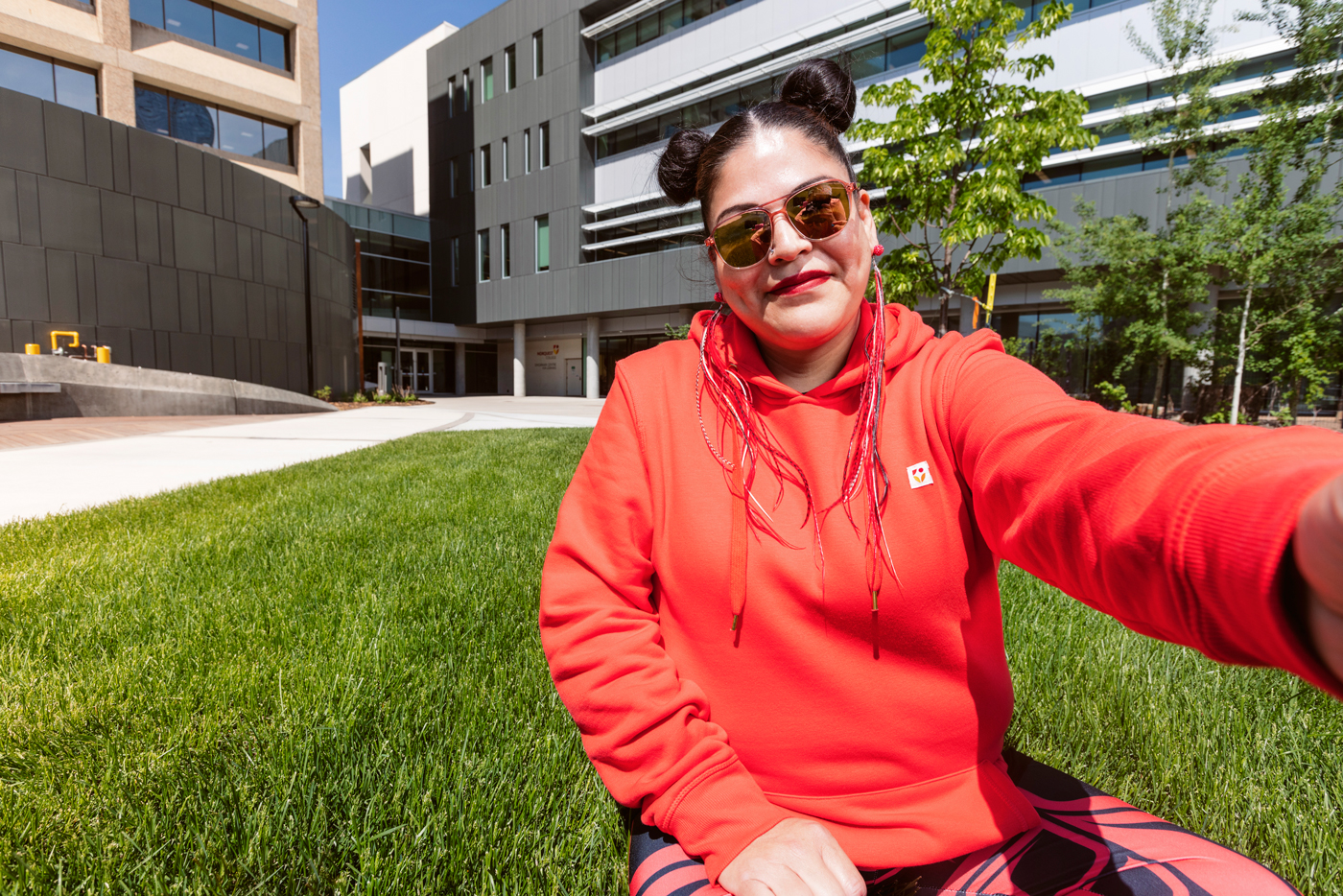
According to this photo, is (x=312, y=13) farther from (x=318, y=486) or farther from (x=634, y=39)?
(x=318, y=486)

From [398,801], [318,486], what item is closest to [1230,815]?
[398,801]

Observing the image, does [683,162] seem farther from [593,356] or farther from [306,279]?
[593,356]

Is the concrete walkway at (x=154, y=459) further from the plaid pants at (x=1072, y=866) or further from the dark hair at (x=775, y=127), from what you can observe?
the plaid pants at (x=1072, y=866)

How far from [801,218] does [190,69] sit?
3011 cm

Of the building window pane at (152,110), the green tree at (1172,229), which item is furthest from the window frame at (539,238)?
the green tree at (1172,229)

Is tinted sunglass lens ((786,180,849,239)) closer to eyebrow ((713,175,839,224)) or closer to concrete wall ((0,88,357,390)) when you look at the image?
eyebrow ((713,175,839,224))

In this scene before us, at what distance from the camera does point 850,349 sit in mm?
1483

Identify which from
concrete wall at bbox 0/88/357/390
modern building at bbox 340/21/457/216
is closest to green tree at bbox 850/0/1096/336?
concrete wall at bbox 0/88/357/390

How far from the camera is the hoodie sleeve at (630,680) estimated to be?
3.74ft

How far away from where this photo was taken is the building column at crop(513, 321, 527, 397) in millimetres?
35156

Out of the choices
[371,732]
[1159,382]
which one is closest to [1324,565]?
[371,732]

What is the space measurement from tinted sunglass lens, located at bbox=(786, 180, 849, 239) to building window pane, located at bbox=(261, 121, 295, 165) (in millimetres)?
29948

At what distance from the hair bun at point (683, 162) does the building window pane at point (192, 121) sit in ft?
95.6

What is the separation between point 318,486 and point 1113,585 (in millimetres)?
6452
